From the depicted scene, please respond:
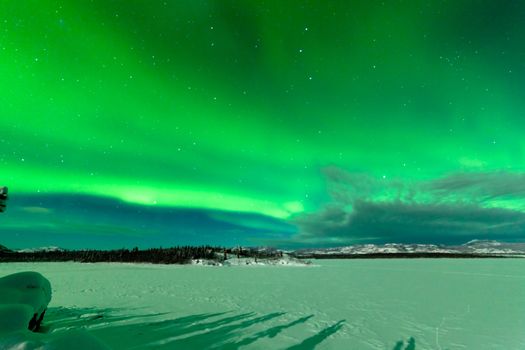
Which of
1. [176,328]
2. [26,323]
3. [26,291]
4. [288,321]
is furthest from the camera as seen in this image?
[288,321]

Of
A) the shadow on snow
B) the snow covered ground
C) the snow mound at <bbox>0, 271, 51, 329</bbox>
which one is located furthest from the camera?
the snow covered ground

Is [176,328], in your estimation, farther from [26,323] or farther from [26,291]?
[26,323]

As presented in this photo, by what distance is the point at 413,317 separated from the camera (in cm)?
1436

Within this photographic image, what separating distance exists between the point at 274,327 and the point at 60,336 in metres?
9.59

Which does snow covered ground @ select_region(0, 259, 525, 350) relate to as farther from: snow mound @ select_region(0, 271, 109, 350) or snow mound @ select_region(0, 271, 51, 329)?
snow mound @ select_region(0, 271, 109, 350)

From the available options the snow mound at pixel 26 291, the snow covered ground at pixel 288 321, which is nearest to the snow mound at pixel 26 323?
the snow mound at pixel 26 291

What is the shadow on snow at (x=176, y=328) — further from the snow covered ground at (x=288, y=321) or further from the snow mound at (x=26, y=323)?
the snow mound at (x=26, y=323)

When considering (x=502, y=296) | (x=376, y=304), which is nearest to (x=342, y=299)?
(x=376, y=304)

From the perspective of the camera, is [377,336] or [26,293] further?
[377,336]

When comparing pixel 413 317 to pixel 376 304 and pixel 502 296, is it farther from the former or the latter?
pixel 502 296

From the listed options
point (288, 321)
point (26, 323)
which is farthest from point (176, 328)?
point (26, 323)

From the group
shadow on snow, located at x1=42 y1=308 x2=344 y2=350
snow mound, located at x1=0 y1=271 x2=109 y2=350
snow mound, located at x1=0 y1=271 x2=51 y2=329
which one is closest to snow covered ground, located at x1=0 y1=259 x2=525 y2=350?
shadow on snow, located at x1=42 y1=308 x2=344 y2=350

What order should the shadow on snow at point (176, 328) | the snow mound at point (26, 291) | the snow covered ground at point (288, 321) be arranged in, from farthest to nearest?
the snow covered ground at point (288, 321), the shadow on snow at point (176, 328), the snow mound at point (26, 291)

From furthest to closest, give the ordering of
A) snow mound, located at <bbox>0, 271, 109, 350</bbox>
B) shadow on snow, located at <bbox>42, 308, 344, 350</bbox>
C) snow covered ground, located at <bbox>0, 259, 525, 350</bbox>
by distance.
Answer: snow covered ground, located at <bbox>0, 259, 525, 350</bbox> < shadow on snow, located at <bbox>42, 308, 344, 350</bbox> < snow mound, located at <bbox>0, 271, 109, 350</bbox>
